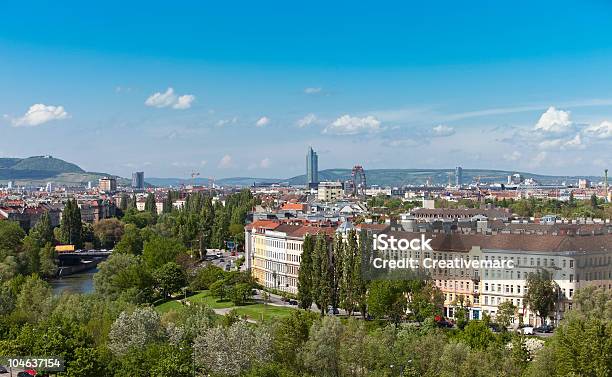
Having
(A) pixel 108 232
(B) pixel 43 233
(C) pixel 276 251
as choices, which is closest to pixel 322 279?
(C) pixel 276 251

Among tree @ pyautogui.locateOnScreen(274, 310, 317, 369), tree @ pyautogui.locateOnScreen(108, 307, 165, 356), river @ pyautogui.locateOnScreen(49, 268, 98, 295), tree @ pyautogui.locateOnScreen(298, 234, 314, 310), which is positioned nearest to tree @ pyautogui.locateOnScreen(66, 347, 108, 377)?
tree @ pyautogui.locateOnScreen(108, 307, 165, 356)

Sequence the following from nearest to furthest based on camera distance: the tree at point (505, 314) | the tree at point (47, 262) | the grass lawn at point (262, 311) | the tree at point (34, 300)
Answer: the tree at point (34, 300) → the tree at point (505, 314) → the grass lawn at point (262, 311) → the tree at point (47, 262)

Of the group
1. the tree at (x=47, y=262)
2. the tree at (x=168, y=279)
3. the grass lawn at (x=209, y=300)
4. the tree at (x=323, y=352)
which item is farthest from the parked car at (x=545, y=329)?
the tree at (x=47, y=262)

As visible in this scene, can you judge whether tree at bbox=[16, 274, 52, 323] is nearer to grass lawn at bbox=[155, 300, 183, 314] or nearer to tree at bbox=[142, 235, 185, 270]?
grass lawn at bbox=[155, 300, 183, 314]

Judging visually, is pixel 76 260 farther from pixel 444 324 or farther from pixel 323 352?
pixel 323 352

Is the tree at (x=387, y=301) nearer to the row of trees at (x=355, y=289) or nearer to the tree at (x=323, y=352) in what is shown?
the row of trees at (x=355, y=289)
